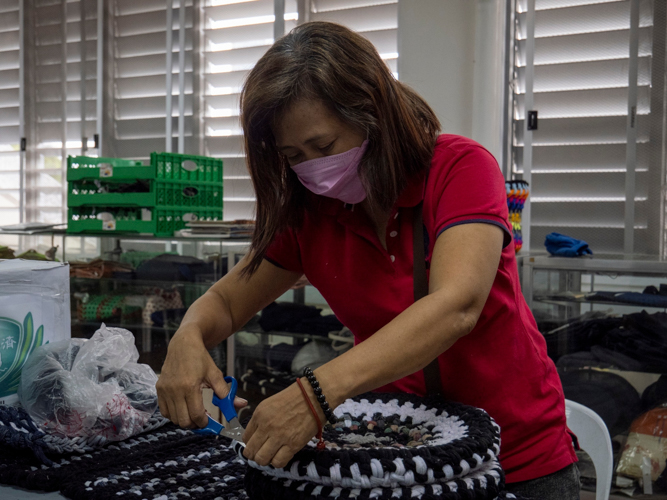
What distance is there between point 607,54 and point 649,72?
261 mm

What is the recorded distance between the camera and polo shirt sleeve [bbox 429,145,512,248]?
1.00 metres

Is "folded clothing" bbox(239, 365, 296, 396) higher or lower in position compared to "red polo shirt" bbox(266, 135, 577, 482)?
lower

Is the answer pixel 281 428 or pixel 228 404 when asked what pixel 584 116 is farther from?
pixel 281 428

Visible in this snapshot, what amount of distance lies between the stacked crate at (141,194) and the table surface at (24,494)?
7.34 feet

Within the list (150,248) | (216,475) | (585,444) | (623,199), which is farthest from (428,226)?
(623,199)

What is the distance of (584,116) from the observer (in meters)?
3.71

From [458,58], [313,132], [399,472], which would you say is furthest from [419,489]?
[458,58]

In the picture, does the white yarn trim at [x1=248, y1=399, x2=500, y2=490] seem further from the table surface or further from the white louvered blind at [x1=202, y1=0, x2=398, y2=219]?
the white louvered blind at [x1=202, y1=0, x2=398, y2=219]

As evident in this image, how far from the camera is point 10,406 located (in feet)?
4.02

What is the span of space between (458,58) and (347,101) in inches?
85.8

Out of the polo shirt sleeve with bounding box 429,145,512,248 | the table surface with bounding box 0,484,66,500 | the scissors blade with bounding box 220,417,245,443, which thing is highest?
the polo shirt sleeve with bounding box 429,145,512,248

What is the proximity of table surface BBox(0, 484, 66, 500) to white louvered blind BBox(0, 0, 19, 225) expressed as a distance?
5464 millimetres

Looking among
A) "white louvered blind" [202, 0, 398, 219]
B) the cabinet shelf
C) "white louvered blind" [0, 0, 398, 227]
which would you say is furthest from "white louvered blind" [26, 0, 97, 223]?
the cabinet shelf

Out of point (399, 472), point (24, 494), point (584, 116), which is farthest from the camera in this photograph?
point (584, 116)
